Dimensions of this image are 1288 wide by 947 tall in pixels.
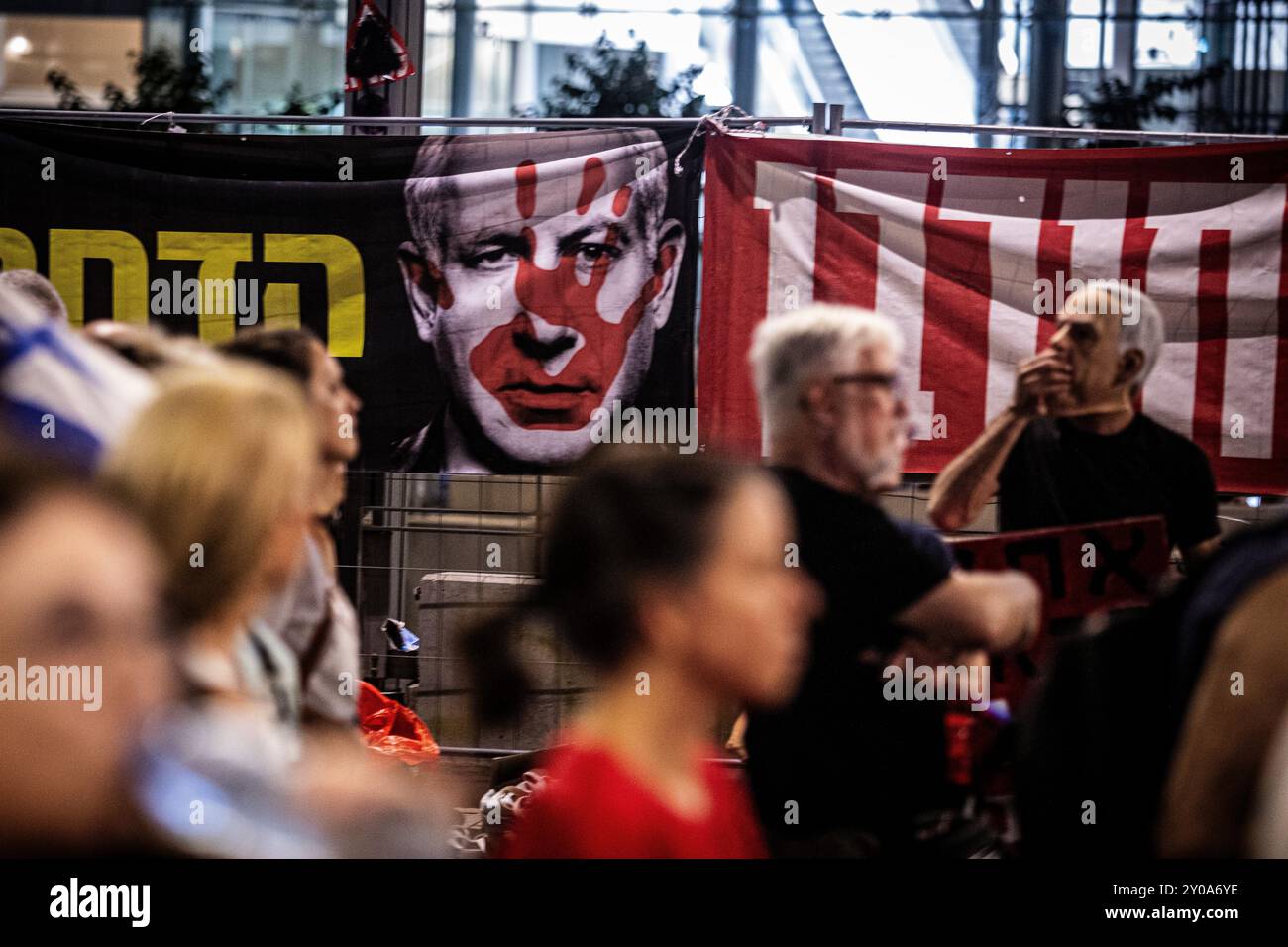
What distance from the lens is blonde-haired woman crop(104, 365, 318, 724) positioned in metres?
1.53

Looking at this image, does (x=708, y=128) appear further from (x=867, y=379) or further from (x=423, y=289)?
(x=867, y=379)

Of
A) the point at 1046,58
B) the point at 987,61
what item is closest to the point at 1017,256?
the point at 987,61

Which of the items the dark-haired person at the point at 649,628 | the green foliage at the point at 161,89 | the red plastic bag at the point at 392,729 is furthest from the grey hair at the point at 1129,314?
the green foliage at the point at 161,89

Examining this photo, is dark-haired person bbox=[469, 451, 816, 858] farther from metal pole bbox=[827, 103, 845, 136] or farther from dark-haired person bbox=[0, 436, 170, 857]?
metal pole bbox=[827, 103, 845, 136]

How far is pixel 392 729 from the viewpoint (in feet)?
13.5

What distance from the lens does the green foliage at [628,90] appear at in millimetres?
9328

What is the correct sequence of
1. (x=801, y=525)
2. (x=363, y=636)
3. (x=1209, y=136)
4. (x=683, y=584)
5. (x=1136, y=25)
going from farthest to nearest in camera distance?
(x=1136, y=25) → (x=363, y=636) → (x=1209, y=136) → (x=801, y=525) → (x=683, y=584)

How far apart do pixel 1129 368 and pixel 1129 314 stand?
159 mm

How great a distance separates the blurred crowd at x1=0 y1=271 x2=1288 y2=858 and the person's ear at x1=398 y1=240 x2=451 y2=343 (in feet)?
5.69

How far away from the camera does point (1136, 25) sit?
1162cm

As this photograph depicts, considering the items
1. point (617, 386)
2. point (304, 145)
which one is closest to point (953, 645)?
point (617, 386)

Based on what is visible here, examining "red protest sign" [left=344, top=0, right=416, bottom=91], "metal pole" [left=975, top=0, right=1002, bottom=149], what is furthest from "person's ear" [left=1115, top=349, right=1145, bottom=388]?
"metal pole" [left=975, top=0, right=1002, bottom=149]

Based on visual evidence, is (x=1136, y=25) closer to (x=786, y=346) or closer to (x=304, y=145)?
(x=304, y=145)
